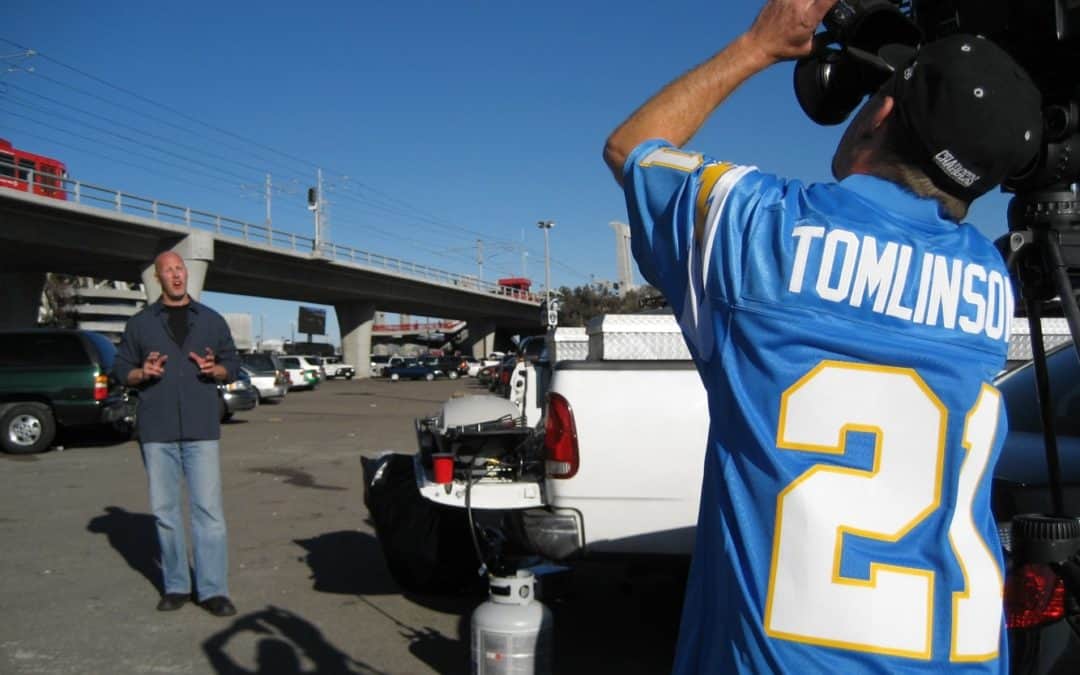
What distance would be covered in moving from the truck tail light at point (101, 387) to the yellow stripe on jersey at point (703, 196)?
14.8 m

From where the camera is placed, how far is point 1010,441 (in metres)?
3.31

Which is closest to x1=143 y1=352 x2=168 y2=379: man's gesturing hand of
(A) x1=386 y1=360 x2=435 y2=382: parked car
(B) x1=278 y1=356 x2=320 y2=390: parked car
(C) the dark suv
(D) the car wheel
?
(C) the dark suv

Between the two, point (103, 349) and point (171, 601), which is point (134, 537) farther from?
point (103, 349)

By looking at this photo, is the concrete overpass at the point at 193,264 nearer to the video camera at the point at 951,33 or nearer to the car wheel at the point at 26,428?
the car wheel at the point at 26,428

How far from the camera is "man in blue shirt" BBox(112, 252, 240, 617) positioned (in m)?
5.08

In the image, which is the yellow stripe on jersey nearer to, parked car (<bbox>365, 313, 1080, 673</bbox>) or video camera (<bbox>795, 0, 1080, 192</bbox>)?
video camera (<bbox>795, 0, 1080, 192</bbox>)

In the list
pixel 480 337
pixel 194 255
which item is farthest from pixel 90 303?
pixel 194 255

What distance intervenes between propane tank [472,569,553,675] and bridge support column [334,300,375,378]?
54.6 metres

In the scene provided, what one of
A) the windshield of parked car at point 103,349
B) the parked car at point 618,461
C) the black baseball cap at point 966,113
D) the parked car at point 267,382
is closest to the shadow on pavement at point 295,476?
the windshield of parked car at point 103,349

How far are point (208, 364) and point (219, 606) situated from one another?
140cm

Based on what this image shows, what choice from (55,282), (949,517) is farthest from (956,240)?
(55,282)

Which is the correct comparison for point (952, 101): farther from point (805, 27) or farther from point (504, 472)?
point (504, 472)

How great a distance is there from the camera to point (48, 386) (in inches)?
554

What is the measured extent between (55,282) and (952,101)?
2942 inches
